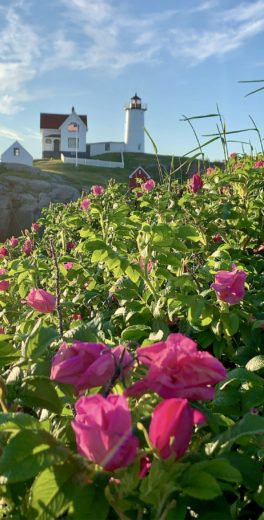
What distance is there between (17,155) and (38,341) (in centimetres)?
5190

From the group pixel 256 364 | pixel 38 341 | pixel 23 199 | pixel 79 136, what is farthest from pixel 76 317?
pixel 79 136

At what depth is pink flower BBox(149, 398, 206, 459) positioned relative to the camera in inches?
33.9

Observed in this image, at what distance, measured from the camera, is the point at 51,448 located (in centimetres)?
93

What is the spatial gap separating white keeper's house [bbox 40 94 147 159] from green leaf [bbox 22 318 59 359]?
5672 centimetres

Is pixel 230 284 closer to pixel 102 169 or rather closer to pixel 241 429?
pixel 241 429

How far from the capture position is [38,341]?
1.25m

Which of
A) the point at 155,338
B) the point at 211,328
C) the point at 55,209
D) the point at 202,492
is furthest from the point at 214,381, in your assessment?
the point at 55,209

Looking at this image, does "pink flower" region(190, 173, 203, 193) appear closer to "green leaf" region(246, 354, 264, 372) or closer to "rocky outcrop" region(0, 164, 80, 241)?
"green leaf" region(246, 354, 264, 372)

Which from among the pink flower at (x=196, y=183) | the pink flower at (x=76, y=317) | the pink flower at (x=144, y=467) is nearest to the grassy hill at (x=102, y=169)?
the pink flower at (x=196, y=183)

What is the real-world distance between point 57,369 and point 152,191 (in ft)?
14.4

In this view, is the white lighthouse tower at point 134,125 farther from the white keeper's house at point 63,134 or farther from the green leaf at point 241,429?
the green leaf at point 241,429

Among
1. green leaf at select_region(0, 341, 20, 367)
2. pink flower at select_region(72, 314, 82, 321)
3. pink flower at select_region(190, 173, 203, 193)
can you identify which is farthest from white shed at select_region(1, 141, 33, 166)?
green leaf at select_region(0, 341, 20, 367)

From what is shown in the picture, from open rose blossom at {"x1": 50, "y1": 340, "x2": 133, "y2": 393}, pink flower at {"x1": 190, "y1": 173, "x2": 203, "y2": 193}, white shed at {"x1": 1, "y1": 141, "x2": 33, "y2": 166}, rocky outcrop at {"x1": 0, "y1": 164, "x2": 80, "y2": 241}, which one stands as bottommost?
rocky outcrop at {"x1": 0, "y1": 164, "x2": 80, "y2": 241}

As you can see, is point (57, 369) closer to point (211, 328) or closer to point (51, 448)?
point (51, 448)
